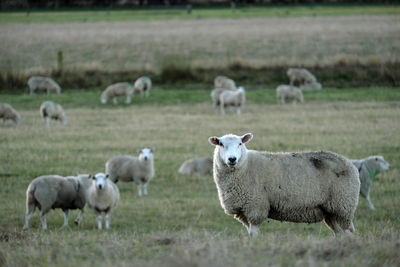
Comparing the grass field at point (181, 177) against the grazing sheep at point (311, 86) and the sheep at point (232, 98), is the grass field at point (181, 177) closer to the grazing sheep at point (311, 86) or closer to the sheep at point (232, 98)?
the sheep at point (232, 98)

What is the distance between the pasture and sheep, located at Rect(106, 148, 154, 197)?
32 cm

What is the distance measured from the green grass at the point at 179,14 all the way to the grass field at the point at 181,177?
44.2m

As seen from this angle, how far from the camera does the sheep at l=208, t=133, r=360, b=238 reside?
8.01 m

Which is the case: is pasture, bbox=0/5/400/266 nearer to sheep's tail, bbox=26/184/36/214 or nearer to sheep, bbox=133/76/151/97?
sheep's tail, bbox=26/184/36/214

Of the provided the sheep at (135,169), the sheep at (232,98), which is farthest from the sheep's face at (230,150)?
the sheep at (232,98)

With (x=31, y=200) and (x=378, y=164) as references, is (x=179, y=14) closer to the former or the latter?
(x=378, y=164)

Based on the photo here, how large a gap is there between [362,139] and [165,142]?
238 inches

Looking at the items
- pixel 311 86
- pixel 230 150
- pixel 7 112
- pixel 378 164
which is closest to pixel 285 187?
pixel 230 150

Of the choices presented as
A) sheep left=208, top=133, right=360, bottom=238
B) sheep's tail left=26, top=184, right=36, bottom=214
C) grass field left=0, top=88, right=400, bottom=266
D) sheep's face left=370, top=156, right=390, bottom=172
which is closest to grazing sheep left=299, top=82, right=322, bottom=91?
grass field left=0, top=88, right=400, bottom=266

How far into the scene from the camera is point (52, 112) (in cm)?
2291

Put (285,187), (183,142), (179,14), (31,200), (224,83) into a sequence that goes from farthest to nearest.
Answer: (179,14), (224,83), (183,142), (31,200), (285,187)

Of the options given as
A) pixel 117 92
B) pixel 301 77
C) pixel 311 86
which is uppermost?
pixel 301 77

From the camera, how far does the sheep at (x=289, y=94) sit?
2731 cm

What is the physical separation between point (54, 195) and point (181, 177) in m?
4.04
